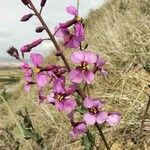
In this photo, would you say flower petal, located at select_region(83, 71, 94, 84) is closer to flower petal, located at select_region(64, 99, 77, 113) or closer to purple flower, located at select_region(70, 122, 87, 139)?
flower petal, located at select_region(64, 99, 77, 113)

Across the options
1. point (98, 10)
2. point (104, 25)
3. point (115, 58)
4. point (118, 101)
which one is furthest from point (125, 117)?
point (98, 10)

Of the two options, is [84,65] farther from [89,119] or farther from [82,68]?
[89,119]

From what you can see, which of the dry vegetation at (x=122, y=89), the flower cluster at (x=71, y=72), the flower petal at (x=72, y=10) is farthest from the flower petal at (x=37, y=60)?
the dry vegetation at (x=122, y=89)

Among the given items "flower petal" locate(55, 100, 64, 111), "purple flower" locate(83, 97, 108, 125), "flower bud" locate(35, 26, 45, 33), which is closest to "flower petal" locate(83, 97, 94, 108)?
"purple flower" locate(83, 97, 108, 125)

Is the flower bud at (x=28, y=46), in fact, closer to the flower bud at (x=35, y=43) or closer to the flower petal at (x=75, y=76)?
the flower bud at (x=35, y=43)

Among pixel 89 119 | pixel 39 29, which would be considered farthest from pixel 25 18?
pixel 89 119

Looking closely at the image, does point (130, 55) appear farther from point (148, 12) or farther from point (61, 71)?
point (61, 71)
